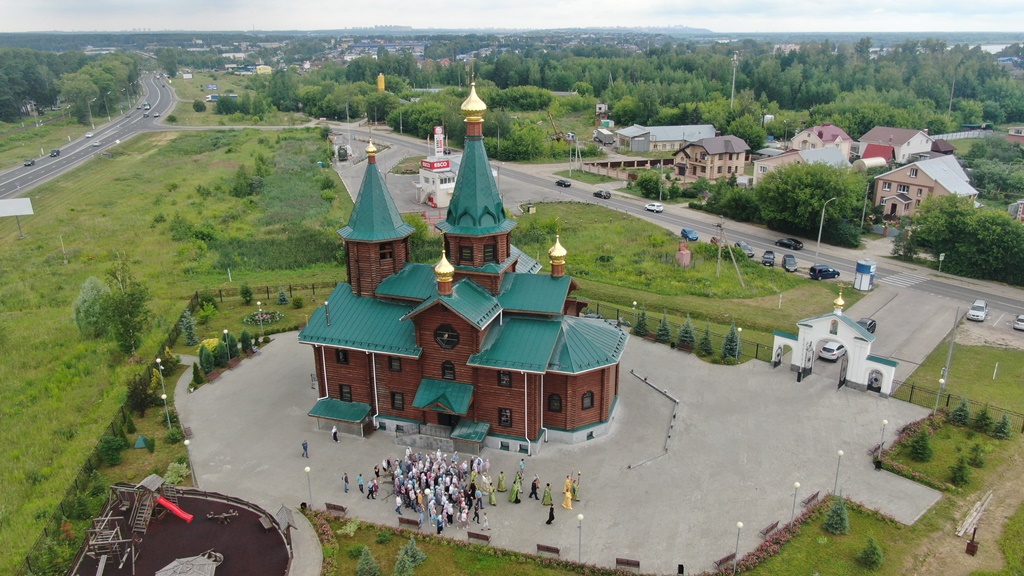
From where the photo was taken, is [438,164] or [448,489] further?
[438,164]

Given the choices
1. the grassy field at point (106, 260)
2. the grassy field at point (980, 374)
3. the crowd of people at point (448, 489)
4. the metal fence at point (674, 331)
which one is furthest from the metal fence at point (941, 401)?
the grassy field at point (106, 260)

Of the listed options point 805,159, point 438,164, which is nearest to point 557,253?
point 438,164

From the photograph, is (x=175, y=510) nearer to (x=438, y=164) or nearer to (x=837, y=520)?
(x=837, y=520)

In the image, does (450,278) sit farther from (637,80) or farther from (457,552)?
(637,80)

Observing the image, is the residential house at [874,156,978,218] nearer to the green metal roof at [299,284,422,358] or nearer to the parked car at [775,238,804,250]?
the parked car at [775,238,804,250]

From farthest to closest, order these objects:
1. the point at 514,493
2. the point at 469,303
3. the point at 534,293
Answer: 1. the point at 534,293
2. the point at 469,303
3. the point at 514,493

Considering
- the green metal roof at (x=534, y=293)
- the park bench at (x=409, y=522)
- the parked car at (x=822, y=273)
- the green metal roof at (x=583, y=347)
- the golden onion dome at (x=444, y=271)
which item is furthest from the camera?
the parked car at (x=822, y=273)

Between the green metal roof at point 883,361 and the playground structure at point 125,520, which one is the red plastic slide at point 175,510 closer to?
the playground structure at point 125,520
